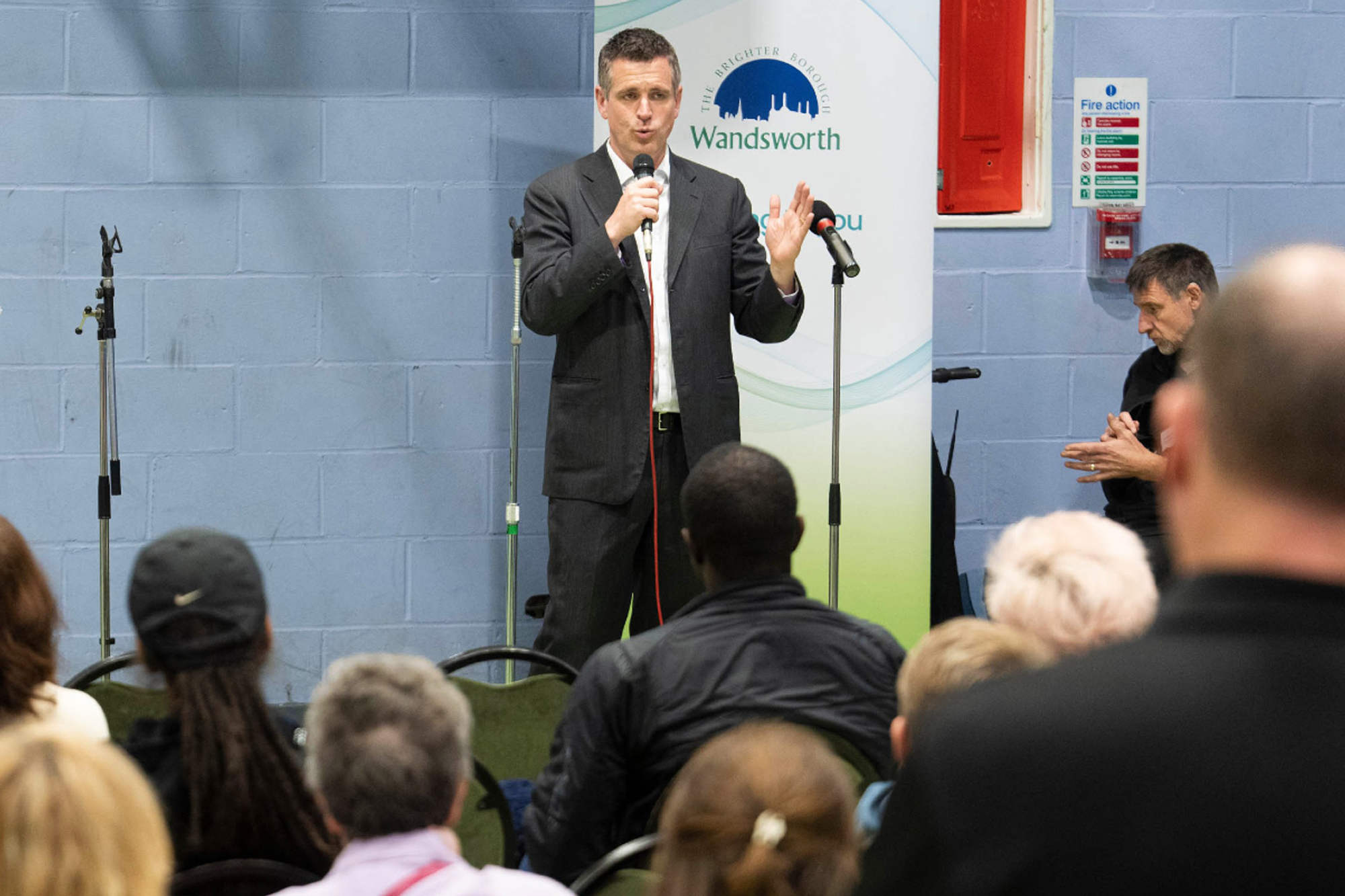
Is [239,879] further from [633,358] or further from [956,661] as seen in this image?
[633,358]

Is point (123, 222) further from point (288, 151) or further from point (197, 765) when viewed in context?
point (197, 765)

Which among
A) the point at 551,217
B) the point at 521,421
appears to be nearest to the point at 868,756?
the point at 551,217

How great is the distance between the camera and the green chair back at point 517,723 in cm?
210

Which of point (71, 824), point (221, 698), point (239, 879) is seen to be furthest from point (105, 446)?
point (71, 824)

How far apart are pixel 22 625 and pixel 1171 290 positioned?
2785 mm

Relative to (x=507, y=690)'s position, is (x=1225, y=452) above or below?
above

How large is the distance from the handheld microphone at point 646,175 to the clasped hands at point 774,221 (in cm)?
2

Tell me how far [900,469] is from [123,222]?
7.03 ft

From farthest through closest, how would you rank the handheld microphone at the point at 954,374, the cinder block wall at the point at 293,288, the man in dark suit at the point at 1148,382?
the handheld microphone at the point at 954,374, the cinder block wall at the point at 293,288, the man in dark suit at the point at 1148,382

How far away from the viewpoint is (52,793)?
0.99 metres

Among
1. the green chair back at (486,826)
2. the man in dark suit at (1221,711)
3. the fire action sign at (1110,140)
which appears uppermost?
the fire action sign at (1110,140)

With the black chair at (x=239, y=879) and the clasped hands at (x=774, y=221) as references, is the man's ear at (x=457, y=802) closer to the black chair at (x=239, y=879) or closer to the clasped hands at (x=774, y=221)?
the black chair at (x=239, y=879)

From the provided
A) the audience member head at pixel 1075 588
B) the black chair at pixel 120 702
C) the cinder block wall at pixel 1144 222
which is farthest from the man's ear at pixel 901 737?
the cinder block wall at pixel 1144 222

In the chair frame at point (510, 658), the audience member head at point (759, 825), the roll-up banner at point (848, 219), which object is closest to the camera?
the audience member head at point (759, 825)
